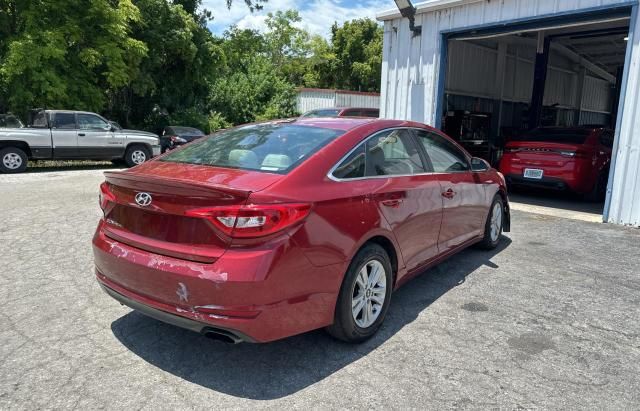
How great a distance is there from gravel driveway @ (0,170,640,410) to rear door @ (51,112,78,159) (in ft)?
29.6

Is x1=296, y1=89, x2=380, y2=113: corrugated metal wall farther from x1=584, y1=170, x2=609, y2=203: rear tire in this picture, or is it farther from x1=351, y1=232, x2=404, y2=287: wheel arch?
x1=351, y1=232, x2=404, y2=287: wheel arch

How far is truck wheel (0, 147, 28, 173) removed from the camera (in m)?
12.4

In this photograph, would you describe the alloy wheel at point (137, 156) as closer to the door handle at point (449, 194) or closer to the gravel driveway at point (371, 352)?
the gravel driveway at point (371, 352)

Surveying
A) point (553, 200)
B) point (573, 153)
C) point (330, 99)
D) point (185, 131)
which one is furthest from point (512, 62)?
point (185, 131)

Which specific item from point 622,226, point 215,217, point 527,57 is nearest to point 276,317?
point 215,217

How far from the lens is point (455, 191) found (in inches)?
184

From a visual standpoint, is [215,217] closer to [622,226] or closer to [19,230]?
[19,230]

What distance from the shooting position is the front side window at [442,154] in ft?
14.8

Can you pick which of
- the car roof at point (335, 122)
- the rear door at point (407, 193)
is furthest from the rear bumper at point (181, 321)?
the car roof at point (335, 122)

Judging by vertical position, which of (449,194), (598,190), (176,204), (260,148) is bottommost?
(598,190)

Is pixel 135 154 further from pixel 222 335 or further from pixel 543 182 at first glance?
pixel 222 335

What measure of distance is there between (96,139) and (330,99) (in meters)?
16.3

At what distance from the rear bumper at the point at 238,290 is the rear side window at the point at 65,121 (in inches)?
470

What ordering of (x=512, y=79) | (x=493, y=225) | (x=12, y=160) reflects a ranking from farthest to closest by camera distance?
(x=512, y=79), (x=12, y=160), (x=493, y=225)
